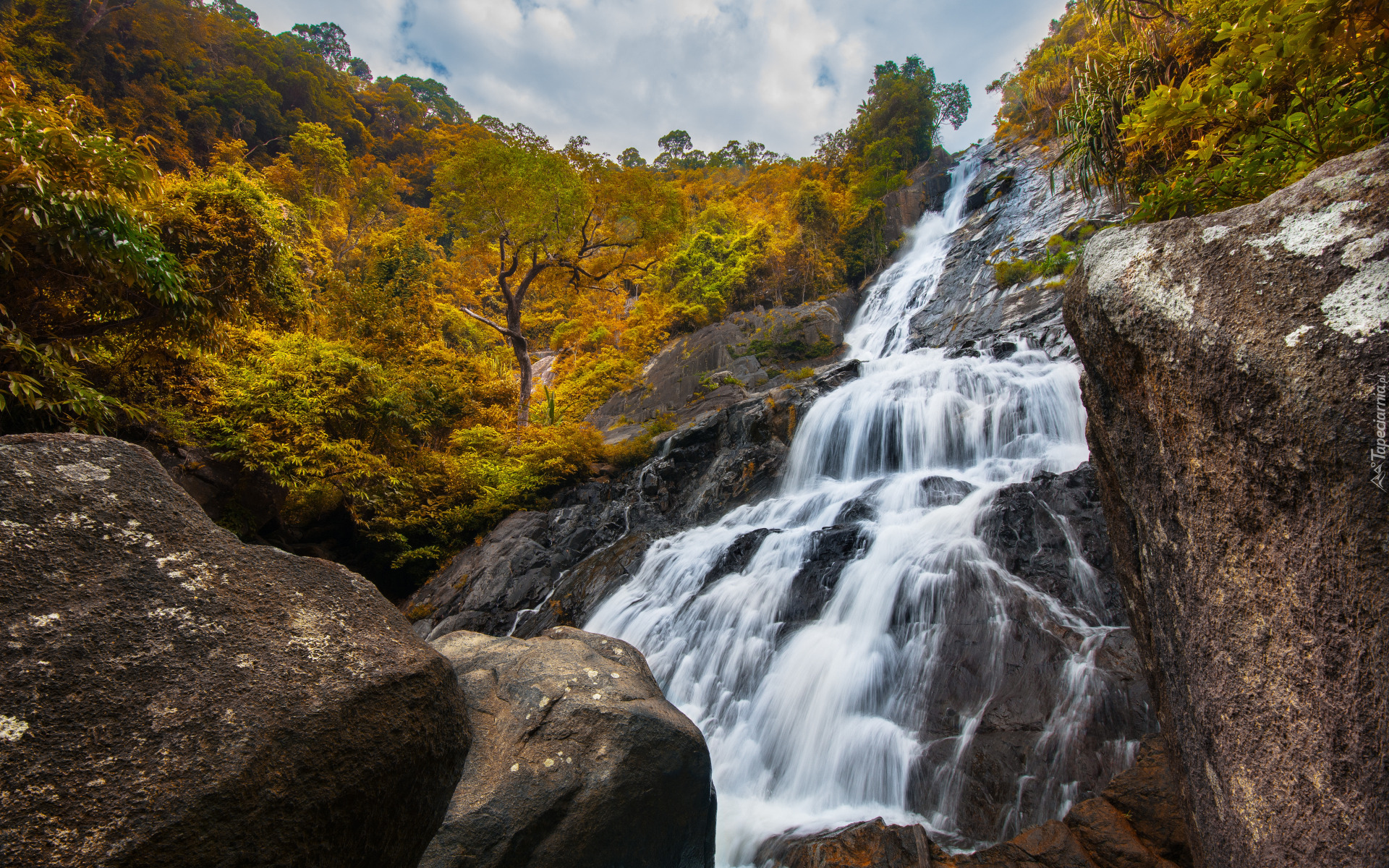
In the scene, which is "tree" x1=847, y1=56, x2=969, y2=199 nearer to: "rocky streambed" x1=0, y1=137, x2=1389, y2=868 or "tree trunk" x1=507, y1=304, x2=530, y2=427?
"tree trunk" x1=507, y1=304, x2=530, y2=427

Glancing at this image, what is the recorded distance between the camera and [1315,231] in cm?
204

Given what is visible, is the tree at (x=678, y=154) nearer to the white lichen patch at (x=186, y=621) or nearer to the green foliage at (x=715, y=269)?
the green foliage at (x=715, y=269)

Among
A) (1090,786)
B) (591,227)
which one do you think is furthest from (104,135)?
(591,227)

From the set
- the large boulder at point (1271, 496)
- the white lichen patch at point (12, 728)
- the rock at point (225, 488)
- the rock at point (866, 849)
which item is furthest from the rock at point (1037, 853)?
the rock at point (225, 488)

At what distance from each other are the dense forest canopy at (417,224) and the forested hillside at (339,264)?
6 centimetres

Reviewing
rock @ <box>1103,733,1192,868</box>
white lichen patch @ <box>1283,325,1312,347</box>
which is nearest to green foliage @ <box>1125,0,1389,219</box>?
white lichen patch @ <box>1283,325,1312,347</box>

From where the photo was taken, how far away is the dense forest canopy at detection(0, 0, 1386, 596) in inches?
168

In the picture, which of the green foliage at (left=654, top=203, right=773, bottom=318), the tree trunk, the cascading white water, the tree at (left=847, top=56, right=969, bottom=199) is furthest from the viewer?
the tree at (left=847, top=56, right=969, bottom=199)

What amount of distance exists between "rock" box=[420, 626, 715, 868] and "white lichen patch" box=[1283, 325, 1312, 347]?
3.40 meters

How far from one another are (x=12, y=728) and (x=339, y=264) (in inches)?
1054

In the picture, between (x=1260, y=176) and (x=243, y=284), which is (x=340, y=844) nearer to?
(x=1260, y=176)

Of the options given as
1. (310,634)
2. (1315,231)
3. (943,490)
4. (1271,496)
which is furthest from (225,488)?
(1315,231)

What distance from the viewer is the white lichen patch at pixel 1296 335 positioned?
1917mm

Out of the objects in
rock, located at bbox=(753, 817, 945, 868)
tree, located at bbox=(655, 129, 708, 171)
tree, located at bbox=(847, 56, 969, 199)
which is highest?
tree, located at bbox=(655, 129, 708, 171)
